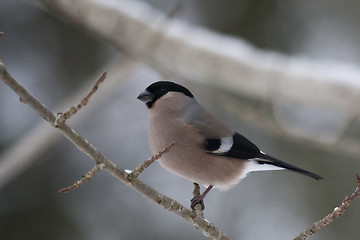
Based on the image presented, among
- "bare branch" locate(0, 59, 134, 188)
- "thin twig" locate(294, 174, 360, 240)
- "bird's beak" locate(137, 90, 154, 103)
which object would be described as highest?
"thin twig" locate(294, 174, 360, 240)

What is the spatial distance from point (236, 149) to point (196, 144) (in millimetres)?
234

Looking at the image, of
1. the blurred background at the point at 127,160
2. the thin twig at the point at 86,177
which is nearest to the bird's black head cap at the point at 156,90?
the thin twig at the point at 86,177

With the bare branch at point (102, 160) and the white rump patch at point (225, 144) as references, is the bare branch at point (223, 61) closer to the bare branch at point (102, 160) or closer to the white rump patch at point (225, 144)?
the white rump patch at point (225, 144)

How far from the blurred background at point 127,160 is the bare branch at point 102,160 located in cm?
350

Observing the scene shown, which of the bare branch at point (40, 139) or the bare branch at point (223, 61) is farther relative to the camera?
the bare branch at point (40, 139)

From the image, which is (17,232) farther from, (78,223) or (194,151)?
(194,151)

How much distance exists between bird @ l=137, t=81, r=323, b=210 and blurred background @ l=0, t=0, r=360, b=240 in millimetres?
2731

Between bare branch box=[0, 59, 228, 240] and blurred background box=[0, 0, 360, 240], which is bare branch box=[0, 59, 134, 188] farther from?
bare branch box=[0, 59, 228, 240]

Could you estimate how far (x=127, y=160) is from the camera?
21.1 feet

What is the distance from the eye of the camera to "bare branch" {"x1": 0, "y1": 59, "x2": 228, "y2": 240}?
160cm

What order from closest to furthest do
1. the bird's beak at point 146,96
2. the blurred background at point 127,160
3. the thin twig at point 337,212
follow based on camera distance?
1. the thin twig at point 337,212
2. the bird's beak at point 146,96
3. the blurred background at point 127,160

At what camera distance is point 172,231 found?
6094 mm

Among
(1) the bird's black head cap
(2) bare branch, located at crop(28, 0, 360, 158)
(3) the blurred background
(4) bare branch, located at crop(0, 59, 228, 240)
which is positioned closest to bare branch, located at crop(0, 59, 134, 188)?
(2) bare branch, located at crop(28, 0, 360, 158)

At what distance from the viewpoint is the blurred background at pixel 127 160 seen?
5992mm
